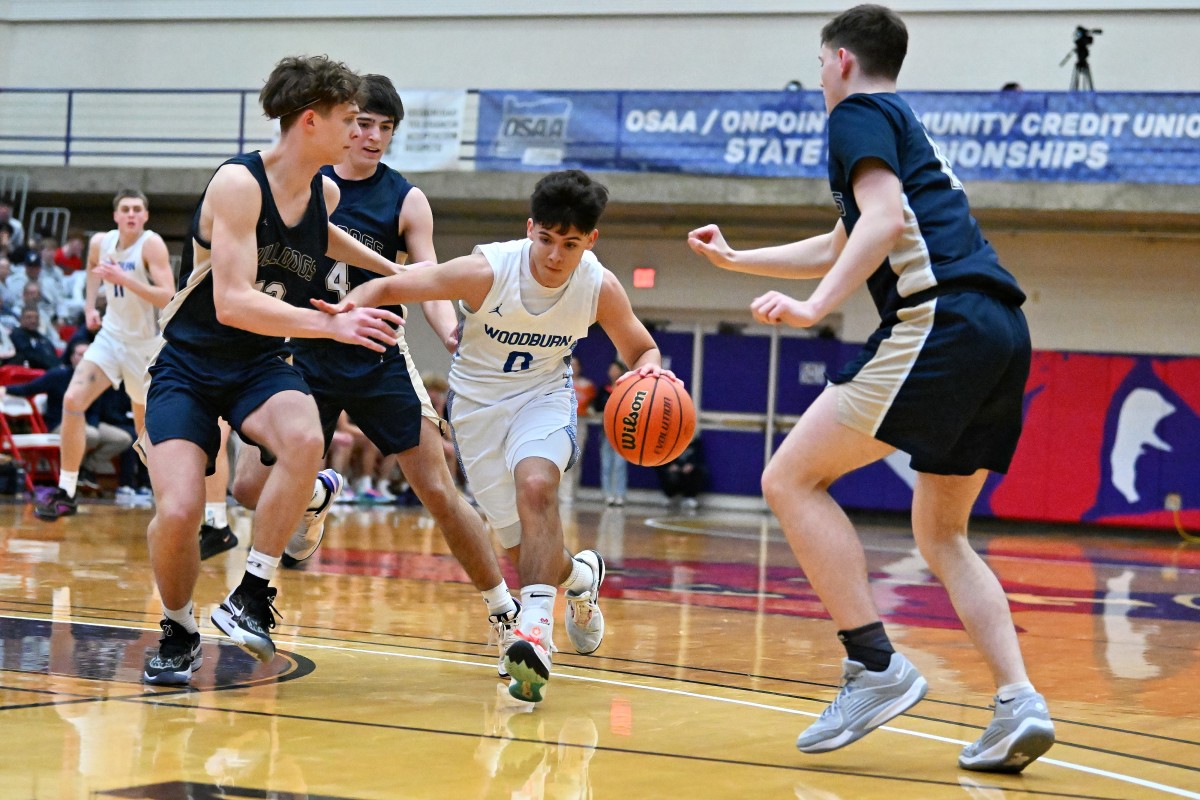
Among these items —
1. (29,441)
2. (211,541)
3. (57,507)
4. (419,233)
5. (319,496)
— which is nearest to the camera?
(419,233)

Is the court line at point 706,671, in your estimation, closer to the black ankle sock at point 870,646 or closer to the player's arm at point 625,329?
the black ankle sock at point 870,646

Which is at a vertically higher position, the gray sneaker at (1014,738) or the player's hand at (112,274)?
the player's hand at (112,274)

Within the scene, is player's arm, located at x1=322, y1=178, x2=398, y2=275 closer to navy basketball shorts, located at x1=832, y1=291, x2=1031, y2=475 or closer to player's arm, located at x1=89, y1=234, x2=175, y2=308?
navy basketball shorts, located at x1=832, y1=291, x2=1031, y2=475

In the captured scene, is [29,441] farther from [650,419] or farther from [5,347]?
[650,419]

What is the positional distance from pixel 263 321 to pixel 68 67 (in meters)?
20.1

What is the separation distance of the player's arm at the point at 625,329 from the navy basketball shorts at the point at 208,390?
3.56 ft

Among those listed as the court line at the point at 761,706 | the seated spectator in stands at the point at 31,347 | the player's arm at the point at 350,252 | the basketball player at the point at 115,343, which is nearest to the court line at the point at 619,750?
the court line at the point at 761,706

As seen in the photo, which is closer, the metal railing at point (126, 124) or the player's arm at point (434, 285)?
the player's arm at point (434, 285)

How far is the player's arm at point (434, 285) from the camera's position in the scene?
178 inches

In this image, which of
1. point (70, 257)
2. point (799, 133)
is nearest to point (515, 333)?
point (799, 133)

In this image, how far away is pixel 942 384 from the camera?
12.2 feet

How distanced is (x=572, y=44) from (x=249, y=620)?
17.0 meters

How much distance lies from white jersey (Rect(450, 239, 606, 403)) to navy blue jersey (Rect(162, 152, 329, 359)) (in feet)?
1.92

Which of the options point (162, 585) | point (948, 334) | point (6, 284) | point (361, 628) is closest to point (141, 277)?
point (361, 628)
